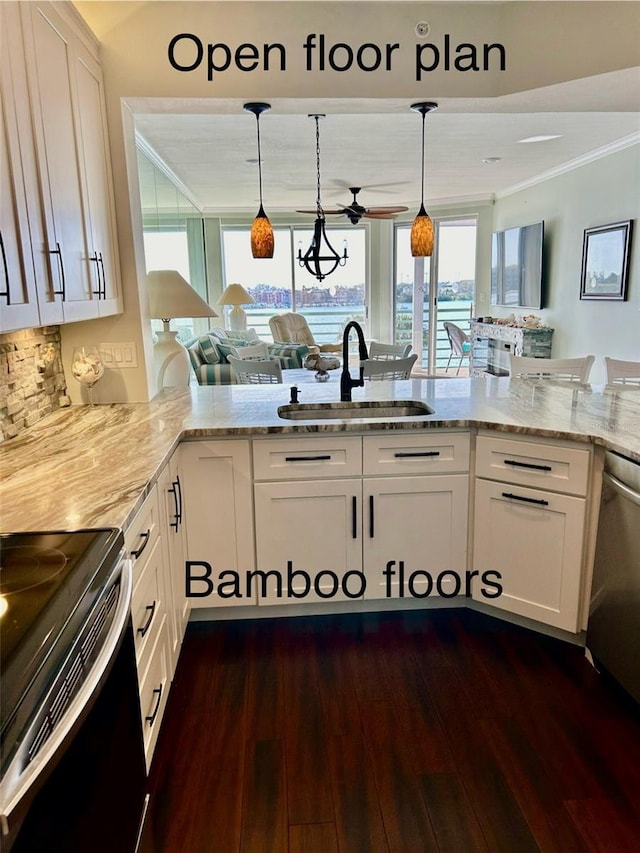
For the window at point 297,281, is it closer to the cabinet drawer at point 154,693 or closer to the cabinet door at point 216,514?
the cabinet door at point 216,514

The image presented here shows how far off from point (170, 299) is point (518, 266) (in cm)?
534

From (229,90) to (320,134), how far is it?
7.54ft

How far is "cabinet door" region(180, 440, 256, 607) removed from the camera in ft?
7.53

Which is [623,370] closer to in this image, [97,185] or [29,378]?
→ [97,185]

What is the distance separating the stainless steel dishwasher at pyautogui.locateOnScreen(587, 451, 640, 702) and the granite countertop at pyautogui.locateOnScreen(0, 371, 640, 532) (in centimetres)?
12

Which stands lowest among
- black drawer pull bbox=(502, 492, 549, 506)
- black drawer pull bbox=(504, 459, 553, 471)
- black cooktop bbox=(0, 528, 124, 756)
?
black drawer pull bbox=(502, 492, 549, 506)

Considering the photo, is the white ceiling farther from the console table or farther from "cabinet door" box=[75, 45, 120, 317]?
the console table

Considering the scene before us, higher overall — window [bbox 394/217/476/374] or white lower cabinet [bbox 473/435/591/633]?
window [bbox 394/217/476/374]

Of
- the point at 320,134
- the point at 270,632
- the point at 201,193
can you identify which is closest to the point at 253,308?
the point at 201,193

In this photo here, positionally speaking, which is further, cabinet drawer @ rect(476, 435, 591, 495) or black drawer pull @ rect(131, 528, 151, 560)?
cabinet drawer @ rect(476, 435, 591, 495)

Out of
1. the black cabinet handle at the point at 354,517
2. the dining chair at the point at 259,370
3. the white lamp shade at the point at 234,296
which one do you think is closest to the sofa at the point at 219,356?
the dining chair at the point at 259,370

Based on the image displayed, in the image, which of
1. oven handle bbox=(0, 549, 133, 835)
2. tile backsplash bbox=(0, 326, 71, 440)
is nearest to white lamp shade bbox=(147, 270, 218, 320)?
tile backsplash bbox=(0, 326, 71, 440)

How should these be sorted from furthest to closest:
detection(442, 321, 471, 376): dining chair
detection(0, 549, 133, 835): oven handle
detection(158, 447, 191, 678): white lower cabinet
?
detection(442, 321, 471, 376): dining chair
detection(158, 447, 191, 678): white lower cabinet
detection(0, 549, 133, 835): oven handle

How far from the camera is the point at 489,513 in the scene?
236cm
